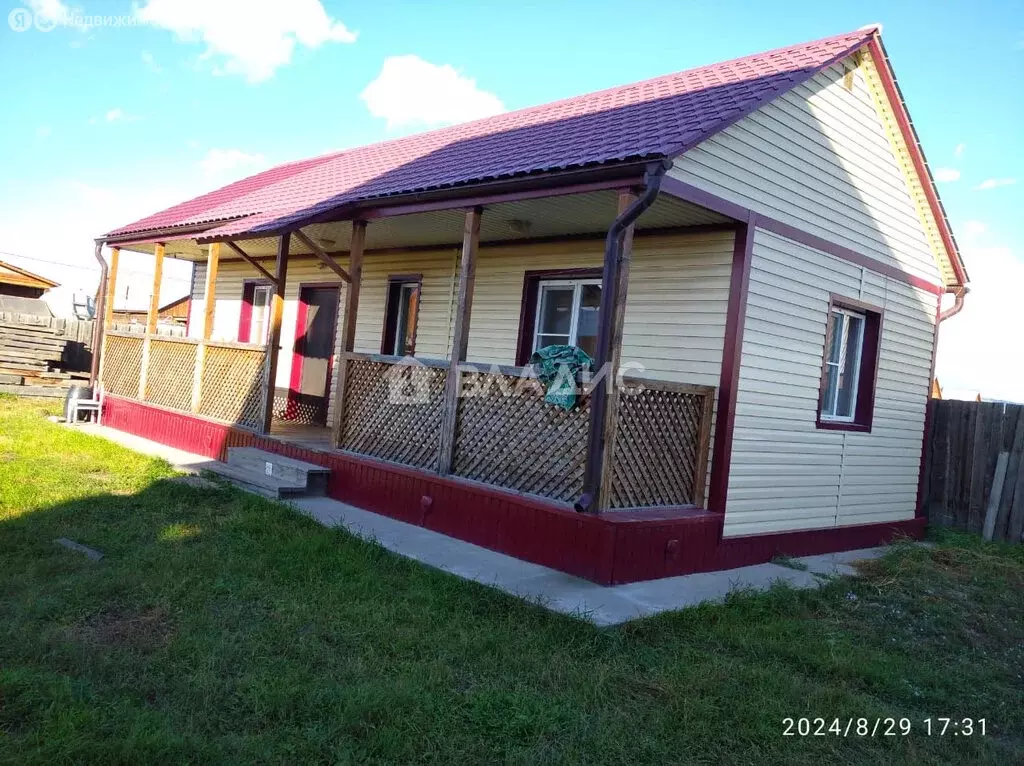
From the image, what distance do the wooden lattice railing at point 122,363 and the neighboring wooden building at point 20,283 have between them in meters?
15.0

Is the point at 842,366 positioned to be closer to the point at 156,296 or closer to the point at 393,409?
the point at 393,409

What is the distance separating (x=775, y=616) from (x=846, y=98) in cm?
565

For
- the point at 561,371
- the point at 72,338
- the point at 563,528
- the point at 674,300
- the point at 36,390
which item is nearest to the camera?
the point at 563,528

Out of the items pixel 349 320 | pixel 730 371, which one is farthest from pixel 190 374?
pixel 730 371

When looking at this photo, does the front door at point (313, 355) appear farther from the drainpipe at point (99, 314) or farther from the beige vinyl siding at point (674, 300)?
the beige vinyl siding at point (674, 300)

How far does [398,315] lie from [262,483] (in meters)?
3.79

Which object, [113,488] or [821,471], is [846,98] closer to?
[821,471]

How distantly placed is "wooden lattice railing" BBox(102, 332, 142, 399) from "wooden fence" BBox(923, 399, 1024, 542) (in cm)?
1174

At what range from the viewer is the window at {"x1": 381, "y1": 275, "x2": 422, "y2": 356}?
11133 millimetres

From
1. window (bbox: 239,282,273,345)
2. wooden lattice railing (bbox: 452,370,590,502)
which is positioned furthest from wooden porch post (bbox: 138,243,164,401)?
wooden lattice railing (bbox: 452,370,590,502)

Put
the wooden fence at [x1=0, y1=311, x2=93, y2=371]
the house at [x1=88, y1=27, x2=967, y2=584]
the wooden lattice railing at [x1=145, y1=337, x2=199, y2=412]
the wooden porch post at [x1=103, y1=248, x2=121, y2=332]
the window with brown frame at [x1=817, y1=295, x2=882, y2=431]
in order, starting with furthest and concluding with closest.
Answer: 1. the wooden fence at [x1=0, y1=311, x2=93, y2=371]
2. the wooden porch post at [x1=103, y1=248, x2=121, y2=332]
3. the wooden lattice railing at [x1=145, y1=337, x2=199, y2=412]
4. the window with brown frame at [x1=817, y1=295, x2=882, y2=431]
5. the house at [x1=88, y1=27, x2=967, y2=584]

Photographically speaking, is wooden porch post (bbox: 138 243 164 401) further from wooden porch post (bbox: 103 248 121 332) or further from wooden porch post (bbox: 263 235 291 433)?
wooden porch post (bbox: 263 235 291 433)

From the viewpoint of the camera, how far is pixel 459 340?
7.17 metres
